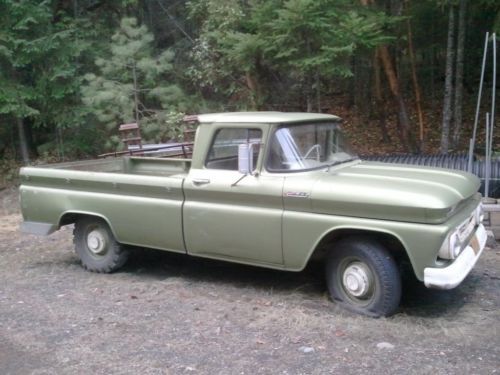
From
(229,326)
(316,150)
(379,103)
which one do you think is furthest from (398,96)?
(229,326)

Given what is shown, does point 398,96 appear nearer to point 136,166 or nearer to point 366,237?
point 136,166

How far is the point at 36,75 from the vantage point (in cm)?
1560

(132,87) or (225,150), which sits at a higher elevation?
(132,87)

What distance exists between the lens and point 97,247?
23.0 feet

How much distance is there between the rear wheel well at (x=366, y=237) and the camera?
17.0ft

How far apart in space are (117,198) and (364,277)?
9.71 ft

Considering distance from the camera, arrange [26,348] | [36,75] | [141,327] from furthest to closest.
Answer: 1. [36,75]
2. [141,327]
3. [26,348]

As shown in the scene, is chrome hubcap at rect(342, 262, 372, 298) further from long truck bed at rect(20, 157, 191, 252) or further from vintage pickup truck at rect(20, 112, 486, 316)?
long truck bed at rect(20, 157, 191, 252)

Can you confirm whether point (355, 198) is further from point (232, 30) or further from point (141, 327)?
point (232, 30)

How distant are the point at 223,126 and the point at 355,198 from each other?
1.69 meters

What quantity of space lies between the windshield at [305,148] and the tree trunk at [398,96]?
8.13 meters

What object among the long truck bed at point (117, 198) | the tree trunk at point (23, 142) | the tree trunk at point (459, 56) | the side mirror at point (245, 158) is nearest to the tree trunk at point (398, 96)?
the tree trunk at point (459, 56)

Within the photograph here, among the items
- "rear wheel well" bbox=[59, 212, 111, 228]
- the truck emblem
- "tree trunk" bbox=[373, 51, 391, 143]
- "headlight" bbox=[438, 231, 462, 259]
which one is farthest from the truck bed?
"tree trunk" bbox=[373, 51, 391, 143]

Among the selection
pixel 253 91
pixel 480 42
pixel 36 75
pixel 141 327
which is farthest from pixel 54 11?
pixel 141 327
